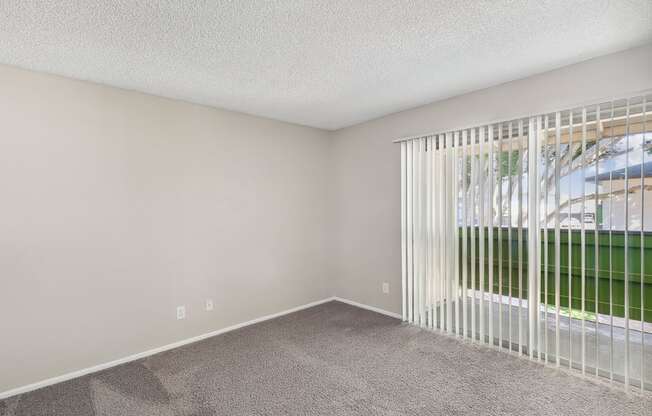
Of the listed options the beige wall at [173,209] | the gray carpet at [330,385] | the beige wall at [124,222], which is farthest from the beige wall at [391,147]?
the gray carpet at [330,385]

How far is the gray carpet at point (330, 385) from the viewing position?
2.06 meters

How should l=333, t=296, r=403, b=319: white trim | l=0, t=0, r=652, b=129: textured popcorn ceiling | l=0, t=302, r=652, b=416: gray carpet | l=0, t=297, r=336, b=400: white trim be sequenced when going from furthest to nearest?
l=333, t=296, r=403, b=319: white trim, l=0, t=297, r=336, b=400: white trim, l=0, t=302, r=652, b=416: gray carpet, l=0, t=0, r=652, b=129: textured popcorn ceiling

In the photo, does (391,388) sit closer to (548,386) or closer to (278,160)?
(548,386)

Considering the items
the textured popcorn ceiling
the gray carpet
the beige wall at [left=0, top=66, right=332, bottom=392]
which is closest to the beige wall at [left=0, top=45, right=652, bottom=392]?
the beige wall at [left=0, top=66, right=332, bottom=392]

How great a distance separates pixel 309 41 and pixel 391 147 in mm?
1926

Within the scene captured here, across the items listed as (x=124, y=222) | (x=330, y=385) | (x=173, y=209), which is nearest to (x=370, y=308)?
(x=330, y=385)

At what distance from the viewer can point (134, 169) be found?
→ 2.80 meters

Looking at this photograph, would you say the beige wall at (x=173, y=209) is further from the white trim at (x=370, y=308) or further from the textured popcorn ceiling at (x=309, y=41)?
the textured popcorn ceiling at (x=309, y=41)

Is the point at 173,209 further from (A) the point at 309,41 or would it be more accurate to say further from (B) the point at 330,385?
(B) the point at 330,385

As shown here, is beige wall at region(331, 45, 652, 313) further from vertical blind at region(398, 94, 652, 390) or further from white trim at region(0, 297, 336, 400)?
white trim at region(0, 297, 336, 400)

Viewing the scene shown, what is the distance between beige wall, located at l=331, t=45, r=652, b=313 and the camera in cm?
231

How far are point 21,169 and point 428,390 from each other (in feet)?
11.1

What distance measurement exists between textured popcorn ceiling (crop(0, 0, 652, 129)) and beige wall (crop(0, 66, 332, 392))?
13.8 inches

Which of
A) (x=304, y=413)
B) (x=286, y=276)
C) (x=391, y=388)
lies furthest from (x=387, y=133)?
(x=304, y=413)
